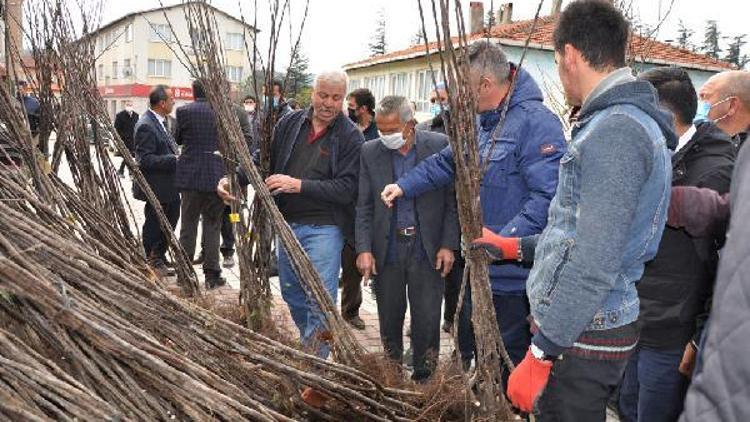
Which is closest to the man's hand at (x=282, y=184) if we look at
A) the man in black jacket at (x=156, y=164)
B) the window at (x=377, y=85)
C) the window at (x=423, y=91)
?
the man in black jacket at (x=156, y=164)

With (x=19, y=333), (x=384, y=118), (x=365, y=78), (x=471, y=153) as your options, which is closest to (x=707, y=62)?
(x=365, y=78)

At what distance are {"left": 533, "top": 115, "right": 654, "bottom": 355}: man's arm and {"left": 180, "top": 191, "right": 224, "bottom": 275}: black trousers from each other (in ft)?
14.2

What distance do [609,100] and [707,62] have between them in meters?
17.8

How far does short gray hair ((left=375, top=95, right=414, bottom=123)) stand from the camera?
11.8ft

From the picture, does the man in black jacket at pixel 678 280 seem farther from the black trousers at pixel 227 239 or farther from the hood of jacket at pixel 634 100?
the black trousers at pixel 227 239

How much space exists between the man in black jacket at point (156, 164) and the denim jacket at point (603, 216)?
442 centimetres

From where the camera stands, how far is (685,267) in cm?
257

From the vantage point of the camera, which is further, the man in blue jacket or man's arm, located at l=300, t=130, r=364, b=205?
man's arm, located at l=300, t=130, r=364, b=205

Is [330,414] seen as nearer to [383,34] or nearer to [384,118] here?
[384,118]

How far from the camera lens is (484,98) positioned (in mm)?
2695

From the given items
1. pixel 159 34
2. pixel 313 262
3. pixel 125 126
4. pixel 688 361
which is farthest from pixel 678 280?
pixel 125 126

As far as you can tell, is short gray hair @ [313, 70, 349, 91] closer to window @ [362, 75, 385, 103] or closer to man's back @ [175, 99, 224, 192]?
man's back @ [175, 99, 224, 192]

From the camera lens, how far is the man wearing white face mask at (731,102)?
3.29 meters

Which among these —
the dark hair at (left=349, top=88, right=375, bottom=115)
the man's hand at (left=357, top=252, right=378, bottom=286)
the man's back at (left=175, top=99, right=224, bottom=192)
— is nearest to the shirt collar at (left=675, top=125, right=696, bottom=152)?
the man's hand at (left=357, top=252, right=378, bottom=286)
